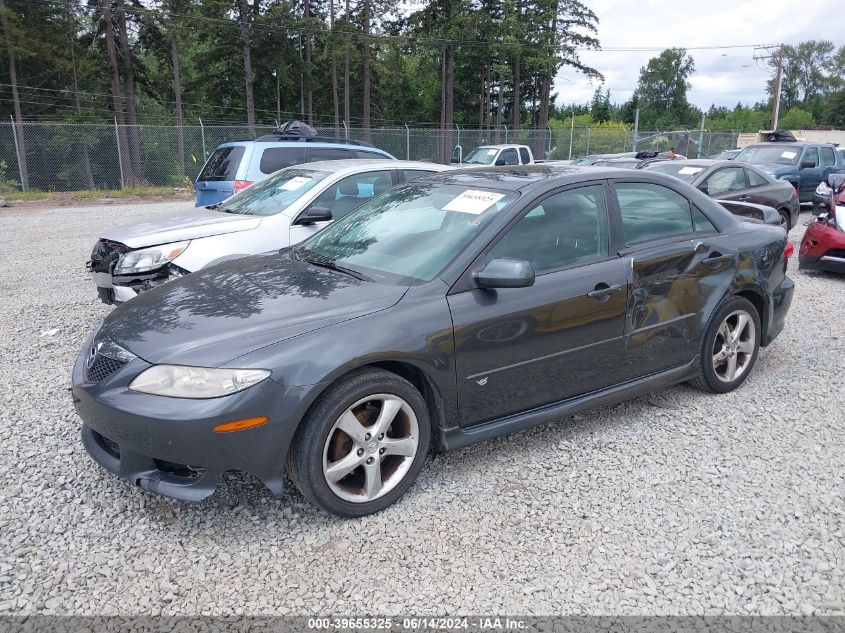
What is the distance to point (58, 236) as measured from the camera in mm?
12164

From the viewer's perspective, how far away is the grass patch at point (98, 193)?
19734mm

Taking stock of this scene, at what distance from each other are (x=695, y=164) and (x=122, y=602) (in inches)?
375

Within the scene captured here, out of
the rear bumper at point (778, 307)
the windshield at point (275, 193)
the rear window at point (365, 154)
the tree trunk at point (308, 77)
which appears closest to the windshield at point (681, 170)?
the rear window at point (365, 154)

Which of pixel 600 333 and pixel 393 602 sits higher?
pixel 600 333

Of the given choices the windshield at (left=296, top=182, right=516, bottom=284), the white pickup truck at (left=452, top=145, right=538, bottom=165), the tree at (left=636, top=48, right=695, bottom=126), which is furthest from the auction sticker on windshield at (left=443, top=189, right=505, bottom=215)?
the tree at (left=636, top=48, right=695, bottom=126)

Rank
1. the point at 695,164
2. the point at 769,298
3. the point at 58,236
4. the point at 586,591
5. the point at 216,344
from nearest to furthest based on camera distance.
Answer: the point at 586,591 → the point at 216,344 → the point at 769,298 → the point at 695,164 → the point at 58,236

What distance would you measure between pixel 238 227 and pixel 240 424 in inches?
144

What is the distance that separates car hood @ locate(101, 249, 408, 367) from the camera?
2.88 meters

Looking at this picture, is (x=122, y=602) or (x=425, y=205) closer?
(x=122, y=602)

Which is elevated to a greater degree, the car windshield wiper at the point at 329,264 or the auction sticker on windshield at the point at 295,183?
the auction sticker on windshield at the point at 295,183

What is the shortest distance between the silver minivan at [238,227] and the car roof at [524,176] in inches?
71.5

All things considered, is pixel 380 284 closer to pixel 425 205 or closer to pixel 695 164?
pixel 425 205

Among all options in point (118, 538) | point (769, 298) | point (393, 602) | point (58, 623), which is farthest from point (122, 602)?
point (769, 298)

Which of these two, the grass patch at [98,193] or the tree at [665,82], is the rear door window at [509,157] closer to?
the grass patch at [98,193]
